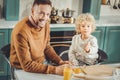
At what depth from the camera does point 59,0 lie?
406 cm

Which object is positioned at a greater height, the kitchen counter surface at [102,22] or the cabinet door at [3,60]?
the kitchen counter surface at [102,22]

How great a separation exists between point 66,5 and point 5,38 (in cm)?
121

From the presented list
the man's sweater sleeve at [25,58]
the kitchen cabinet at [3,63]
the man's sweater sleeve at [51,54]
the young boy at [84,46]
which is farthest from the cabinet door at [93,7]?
the man's sweater sleeve at [25,58]

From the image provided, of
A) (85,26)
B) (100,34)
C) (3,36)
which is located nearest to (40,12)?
(85,26)

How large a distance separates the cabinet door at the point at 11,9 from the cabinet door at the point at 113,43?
1335 mm

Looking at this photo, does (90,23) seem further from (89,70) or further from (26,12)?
Result: (26,12)

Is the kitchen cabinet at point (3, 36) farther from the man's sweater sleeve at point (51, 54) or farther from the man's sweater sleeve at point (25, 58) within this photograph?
the man's sweater sleeve at point (25, 58)

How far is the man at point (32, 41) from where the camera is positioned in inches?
75.5

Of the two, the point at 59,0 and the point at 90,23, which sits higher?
the point at 59,0

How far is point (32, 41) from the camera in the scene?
1990 millimetres

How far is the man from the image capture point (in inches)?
75.5

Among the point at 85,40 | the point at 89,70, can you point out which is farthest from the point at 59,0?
the point at 89,70

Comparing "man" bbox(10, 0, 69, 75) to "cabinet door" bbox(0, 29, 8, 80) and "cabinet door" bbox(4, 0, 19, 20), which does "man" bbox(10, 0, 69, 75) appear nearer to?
"cabinet door" bbox(0, 29, 8, 80)

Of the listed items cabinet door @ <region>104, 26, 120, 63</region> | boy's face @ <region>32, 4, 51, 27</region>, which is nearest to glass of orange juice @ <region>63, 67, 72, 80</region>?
boy's face @ <region>32, 4, 51, 27</region>
